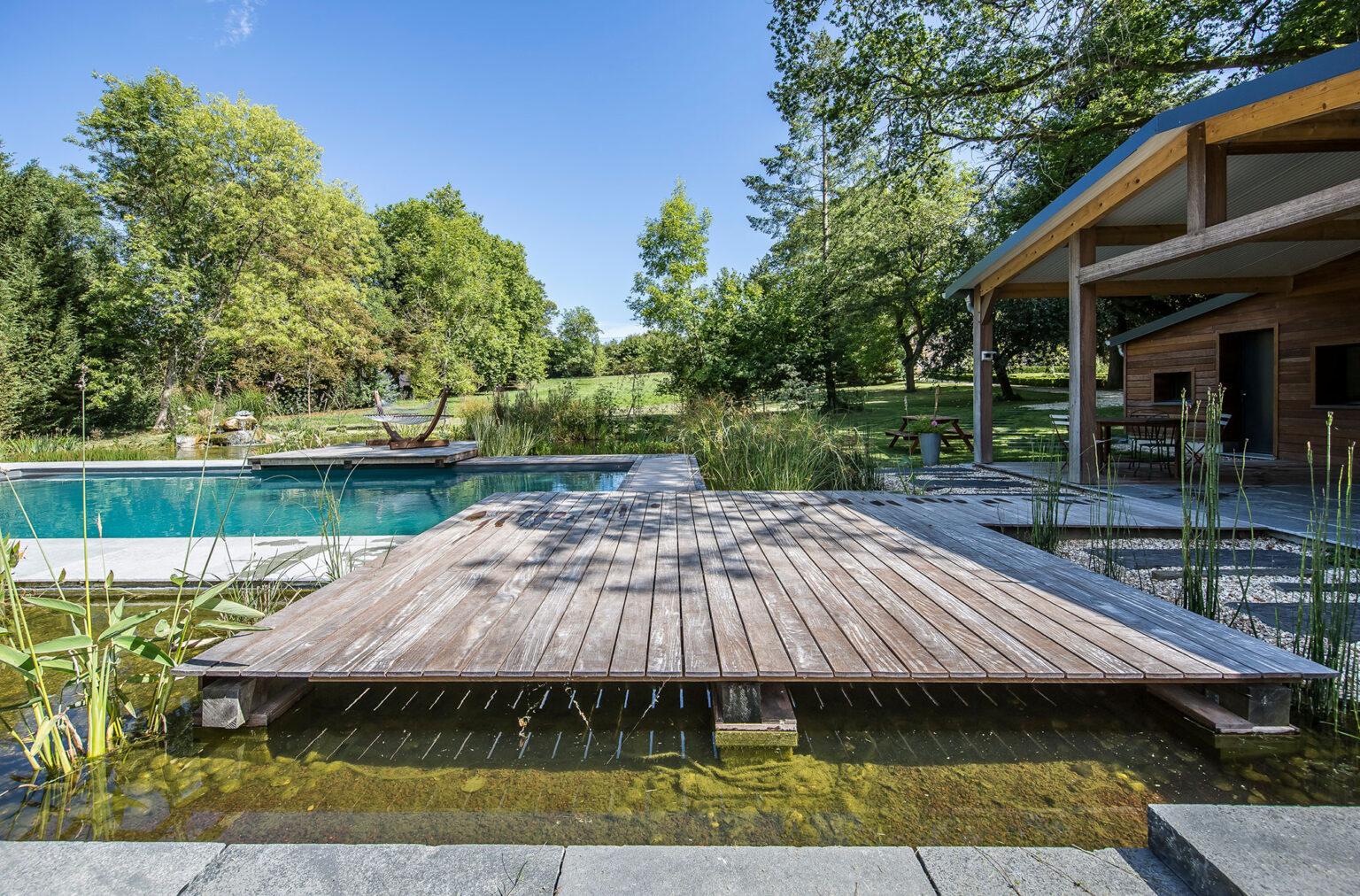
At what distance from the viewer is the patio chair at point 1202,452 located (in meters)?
2.35

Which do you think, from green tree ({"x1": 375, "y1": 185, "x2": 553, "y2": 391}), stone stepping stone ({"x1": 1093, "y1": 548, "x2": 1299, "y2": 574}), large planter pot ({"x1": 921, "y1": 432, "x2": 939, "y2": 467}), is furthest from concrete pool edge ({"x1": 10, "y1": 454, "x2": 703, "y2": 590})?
green tree ({"x1": 375, "y1": 185, "x2": 553, "y2": 391})

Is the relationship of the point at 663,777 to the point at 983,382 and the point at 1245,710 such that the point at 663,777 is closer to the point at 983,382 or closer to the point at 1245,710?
the point at 1245,710

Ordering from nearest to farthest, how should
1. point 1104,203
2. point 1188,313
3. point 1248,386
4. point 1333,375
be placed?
point 1104,203 < point 1333,375 < point 1248,386 < point 1188,313

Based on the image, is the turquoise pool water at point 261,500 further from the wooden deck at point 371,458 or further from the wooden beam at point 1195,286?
the wooden beam at point 1195,286

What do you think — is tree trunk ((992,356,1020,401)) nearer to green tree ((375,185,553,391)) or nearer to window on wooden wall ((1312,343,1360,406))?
window on wooden wall ((1312,343,1360,406))

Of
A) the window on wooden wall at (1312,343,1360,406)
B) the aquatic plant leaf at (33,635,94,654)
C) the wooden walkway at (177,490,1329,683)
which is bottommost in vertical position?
the wooden walkway at (177,490,1329,683)

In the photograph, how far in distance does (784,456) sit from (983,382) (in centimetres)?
361

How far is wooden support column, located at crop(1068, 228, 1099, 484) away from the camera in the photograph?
579cm

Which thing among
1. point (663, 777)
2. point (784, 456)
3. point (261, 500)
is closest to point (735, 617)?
point (663, 777)

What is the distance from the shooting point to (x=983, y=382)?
7.73m

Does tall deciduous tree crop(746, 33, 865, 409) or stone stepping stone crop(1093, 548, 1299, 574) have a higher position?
tall deciduous tree crop(746, 33, 865, 409)

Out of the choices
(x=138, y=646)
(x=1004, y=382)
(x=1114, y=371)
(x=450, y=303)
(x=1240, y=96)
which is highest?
(x=450, y=303)

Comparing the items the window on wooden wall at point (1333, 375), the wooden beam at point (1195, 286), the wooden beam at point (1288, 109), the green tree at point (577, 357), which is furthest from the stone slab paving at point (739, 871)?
the green tree at point (577, 357)

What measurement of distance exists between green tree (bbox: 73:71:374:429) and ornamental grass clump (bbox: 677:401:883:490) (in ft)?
43.1
